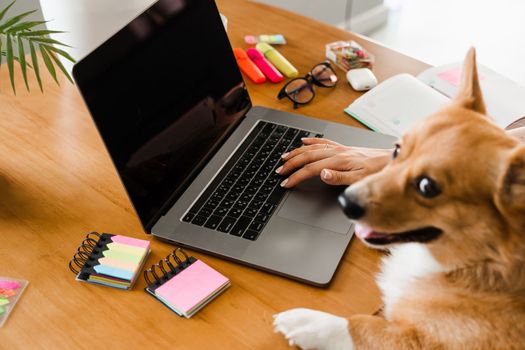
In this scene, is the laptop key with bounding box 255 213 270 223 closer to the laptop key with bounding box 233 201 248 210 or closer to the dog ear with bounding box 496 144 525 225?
the laptop key with bounding box 233 201 248 210

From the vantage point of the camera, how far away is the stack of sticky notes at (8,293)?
93 centimetres

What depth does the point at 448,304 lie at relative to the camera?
0.88 meters

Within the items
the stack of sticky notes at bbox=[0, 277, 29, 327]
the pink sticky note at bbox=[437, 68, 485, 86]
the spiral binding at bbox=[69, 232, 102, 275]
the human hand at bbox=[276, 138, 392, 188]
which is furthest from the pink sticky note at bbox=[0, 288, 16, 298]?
the pink sticky note at bbox=[437, 68, 485, 86]

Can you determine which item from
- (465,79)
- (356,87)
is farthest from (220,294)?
(356,87)

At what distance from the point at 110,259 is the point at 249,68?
73 centimetres

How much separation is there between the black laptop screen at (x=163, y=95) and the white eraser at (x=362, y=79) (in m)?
0.30

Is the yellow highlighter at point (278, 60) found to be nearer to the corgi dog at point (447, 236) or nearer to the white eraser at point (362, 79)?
the white eraser at point (362, 79)

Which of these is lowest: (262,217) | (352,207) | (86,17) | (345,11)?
(345,11)

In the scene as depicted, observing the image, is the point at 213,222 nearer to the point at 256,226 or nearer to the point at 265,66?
the point at 256,226

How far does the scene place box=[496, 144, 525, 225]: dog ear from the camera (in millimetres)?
773

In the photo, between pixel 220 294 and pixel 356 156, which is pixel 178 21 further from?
pixel 220 294

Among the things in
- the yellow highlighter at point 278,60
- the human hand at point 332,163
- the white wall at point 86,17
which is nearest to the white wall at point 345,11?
the yellow highlighter at point 278,60

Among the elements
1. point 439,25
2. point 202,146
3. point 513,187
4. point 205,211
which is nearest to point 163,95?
point 202,146

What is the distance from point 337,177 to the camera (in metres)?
1.14
